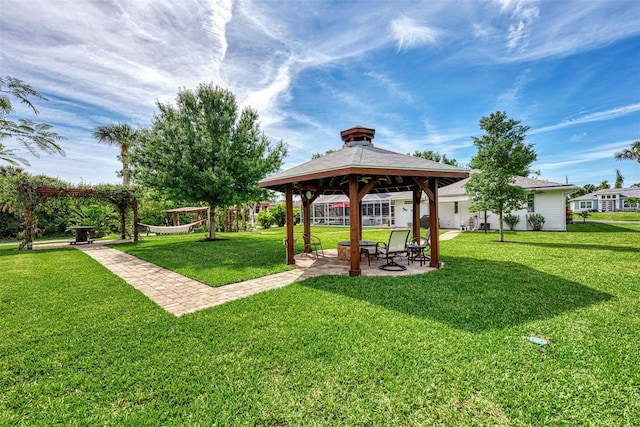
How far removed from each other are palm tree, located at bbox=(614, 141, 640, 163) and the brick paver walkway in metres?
44.7

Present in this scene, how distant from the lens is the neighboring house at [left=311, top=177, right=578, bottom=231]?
18.3 meters

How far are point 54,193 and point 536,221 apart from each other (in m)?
29.2

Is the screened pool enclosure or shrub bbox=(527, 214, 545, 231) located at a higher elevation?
the screened pool enclosure

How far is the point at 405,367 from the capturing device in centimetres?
298

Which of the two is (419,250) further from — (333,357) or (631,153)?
(631,153)

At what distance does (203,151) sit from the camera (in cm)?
1416

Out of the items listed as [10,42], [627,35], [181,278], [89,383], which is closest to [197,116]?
[10,42]

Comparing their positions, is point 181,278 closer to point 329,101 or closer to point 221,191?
point 221,191

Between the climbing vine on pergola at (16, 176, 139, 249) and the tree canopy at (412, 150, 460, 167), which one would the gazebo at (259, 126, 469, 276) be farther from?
the tree canopy at (412, 150, 460, 167)

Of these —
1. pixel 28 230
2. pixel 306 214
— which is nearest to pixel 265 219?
pixel 28 230

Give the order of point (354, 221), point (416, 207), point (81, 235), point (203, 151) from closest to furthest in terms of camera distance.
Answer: point (354, 221) < point (416, 207) < point (203, 151) < point (81, 235)

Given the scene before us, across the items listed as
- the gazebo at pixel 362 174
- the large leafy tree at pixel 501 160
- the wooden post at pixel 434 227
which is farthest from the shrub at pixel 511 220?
the wooden post at pixel 434 227

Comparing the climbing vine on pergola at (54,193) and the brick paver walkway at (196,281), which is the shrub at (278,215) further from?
the brick paver walkway at (196,281)

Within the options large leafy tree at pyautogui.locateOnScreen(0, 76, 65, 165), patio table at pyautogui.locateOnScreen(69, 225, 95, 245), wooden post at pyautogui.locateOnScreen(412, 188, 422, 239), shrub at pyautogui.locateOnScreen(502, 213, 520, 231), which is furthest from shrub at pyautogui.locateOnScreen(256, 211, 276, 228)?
shrub at pyautogui.locateOnScreen(502, 213, 520, 231)
